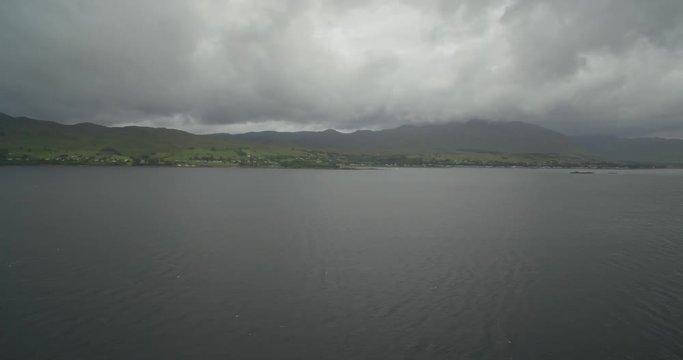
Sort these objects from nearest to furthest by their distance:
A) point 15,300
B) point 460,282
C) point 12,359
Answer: point 12,359, point 15,300, point 460,282

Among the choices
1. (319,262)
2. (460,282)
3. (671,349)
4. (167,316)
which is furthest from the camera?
(319,262)

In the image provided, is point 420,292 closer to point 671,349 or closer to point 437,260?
point 437,260

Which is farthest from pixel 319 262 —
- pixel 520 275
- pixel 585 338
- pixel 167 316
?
pixel 585 338

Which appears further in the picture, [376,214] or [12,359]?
[376,214]

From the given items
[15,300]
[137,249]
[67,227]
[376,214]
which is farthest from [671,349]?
[67,227]

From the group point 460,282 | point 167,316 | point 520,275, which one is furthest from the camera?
point 520,275

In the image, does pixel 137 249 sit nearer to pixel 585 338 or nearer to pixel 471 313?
pixel 471 313
